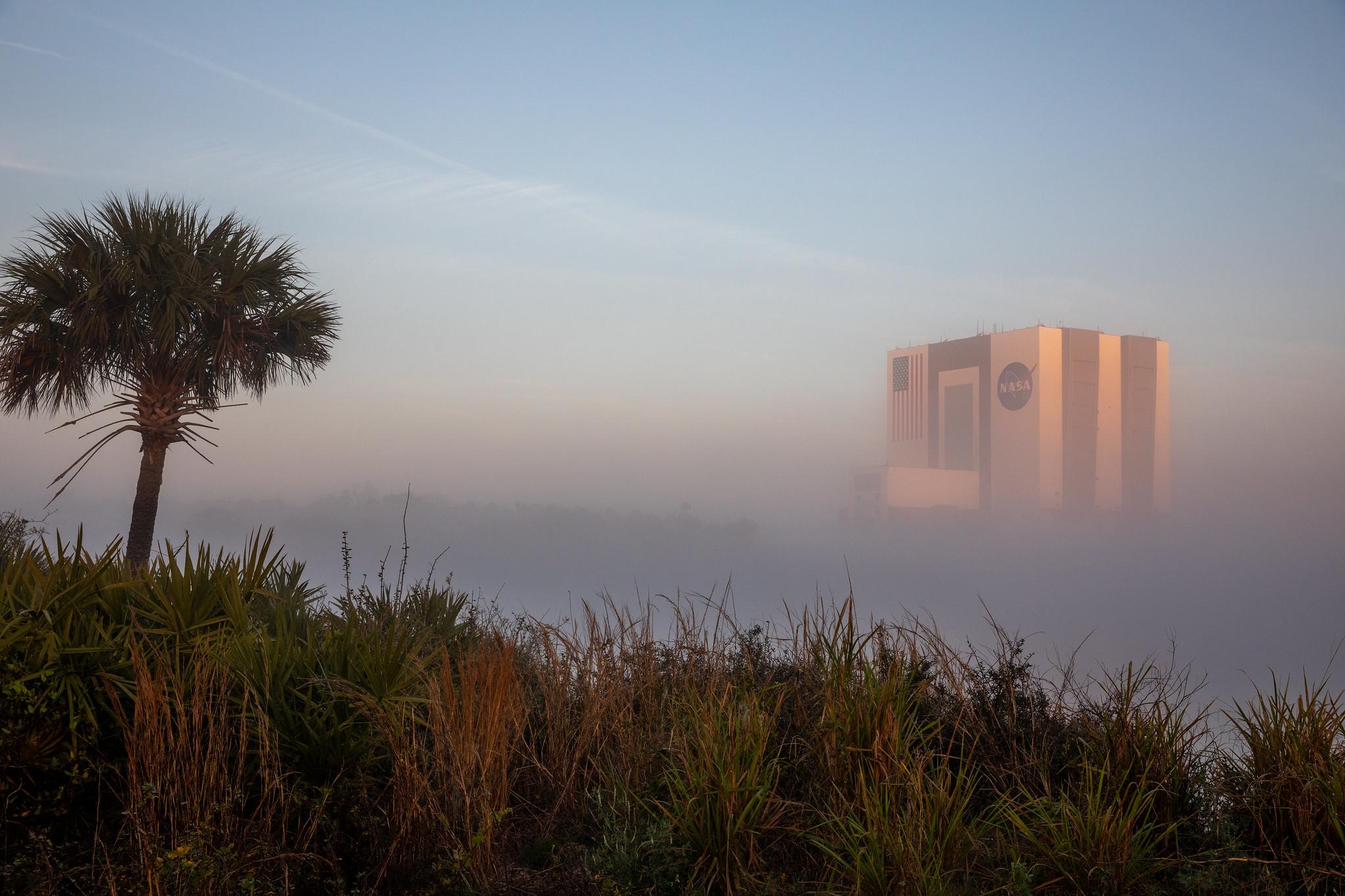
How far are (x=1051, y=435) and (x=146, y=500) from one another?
60.6 meters

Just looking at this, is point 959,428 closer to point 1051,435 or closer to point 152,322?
point 1051,435

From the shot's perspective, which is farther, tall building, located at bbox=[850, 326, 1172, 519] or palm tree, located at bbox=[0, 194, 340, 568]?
tall building, located at bbox=[850, 326, 1172, 519]

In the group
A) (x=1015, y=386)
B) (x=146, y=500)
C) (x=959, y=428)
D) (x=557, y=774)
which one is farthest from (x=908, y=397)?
(x=557, y=774)

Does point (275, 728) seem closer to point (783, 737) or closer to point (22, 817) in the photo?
point (22, 817)

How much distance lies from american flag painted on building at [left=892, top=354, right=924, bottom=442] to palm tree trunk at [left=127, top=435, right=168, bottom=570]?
6838 centimetres

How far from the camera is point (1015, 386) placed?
6550 cm

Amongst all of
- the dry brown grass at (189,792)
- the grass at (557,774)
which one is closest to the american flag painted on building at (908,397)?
the grass at (557,774)

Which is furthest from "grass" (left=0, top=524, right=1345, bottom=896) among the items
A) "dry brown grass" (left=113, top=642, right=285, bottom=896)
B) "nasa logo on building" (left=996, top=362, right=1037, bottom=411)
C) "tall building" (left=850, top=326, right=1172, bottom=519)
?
"nasa logo on building" (left=996, top=362, right=1037, bottom=411)

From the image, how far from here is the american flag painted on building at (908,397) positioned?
77875 millimetres

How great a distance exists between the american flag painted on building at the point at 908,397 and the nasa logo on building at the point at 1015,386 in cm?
1072

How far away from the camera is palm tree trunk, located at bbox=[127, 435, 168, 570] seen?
48.7 ft

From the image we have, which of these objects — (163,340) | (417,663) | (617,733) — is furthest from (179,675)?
(163,340)

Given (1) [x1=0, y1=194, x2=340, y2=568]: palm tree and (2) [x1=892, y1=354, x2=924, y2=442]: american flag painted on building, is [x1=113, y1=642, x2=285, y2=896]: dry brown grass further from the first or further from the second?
(2) [x1=892, y1=354, x2=924, y2=442]: american flag painted on building

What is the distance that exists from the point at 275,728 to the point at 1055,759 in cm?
462
